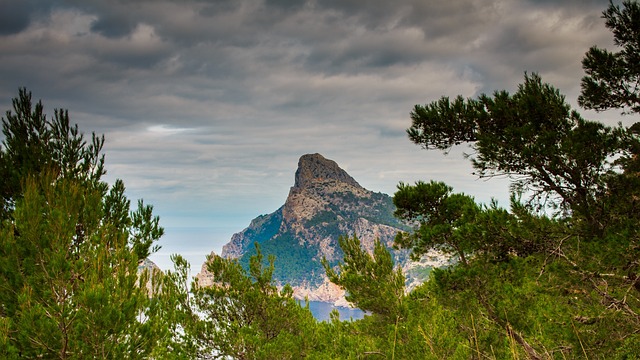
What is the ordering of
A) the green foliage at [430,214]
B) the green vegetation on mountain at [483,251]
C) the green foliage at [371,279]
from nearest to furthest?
the green vegetation on mountain at [483,251] → the green foliage at [430,214] → the green foliage at [371,279]

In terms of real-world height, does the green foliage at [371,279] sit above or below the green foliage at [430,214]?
below

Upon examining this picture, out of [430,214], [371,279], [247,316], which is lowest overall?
[247,316]

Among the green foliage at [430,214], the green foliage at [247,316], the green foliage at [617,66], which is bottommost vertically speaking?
the green foliage at [247,316]

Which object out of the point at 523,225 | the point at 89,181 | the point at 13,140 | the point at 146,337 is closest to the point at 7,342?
the point at 146,337

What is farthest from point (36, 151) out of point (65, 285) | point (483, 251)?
point (483, 251)

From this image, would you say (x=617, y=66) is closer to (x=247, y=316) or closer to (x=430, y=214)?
(x=430, y=214)

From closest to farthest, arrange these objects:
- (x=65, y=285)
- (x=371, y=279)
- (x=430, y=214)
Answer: (x=65, y=285) → (x=430, y=214) → (x=371, y=279)

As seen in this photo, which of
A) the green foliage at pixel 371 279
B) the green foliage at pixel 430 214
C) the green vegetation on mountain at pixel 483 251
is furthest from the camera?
the green foliage at pixel 371 279

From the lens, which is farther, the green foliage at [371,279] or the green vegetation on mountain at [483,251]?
the green foliage at [371,279]

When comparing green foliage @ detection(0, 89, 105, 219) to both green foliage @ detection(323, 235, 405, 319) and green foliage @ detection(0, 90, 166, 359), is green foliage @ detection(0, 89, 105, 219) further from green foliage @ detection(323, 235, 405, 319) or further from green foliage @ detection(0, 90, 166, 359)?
green foliage @ detection(323, 235, 405, 319)

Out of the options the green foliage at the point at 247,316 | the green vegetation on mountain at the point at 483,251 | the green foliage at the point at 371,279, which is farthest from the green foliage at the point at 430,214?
the green foliage at the point at 247,316

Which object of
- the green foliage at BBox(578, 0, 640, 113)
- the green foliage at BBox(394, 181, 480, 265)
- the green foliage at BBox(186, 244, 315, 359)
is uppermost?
the green foliage at BBox(578, 0, 640, 113)

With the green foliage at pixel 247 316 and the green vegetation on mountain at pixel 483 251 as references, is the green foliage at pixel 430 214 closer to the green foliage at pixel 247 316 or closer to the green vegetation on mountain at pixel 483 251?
the green vegetation on mountain at pixel 483 251

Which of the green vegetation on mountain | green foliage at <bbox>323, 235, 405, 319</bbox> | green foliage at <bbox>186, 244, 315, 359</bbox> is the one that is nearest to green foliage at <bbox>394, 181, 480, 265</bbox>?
the green vegetation on mountain
